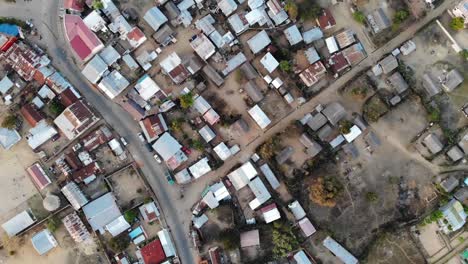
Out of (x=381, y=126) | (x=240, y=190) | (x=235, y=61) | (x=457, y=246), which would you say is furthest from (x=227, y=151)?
(x=457, y=246)

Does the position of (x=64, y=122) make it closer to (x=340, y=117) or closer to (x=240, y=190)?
(x=240, y=190)

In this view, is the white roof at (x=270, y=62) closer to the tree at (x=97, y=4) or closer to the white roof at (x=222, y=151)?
the white roof at (x=222, y=151)

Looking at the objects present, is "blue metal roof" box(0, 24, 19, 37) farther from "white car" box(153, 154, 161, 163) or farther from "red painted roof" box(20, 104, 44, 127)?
"white car" box(153, 154, 161, 163)

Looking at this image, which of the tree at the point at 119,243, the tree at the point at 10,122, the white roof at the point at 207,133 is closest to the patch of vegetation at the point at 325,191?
the white roof at the point at 207,133

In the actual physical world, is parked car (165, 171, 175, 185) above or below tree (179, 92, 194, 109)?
below

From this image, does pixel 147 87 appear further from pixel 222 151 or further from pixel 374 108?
pixel 374 108

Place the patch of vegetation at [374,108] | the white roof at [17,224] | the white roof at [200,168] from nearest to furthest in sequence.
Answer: the white roof at [17,224], the white roof at [200,168], the patch of vegetation at [374,108]

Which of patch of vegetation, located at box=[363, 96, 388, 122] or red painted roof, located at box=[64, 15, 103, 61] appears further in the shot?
patch of vegetation, located at box=[363, 96, 388, 122]

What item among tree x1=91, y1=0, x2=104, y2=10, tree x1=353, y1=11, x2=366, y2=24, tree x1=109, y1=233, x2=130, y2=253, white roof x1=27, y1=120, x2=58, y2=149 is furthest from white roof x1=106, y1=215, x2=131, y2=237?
tree x1=353, y1=11, x2=366, y2=24
